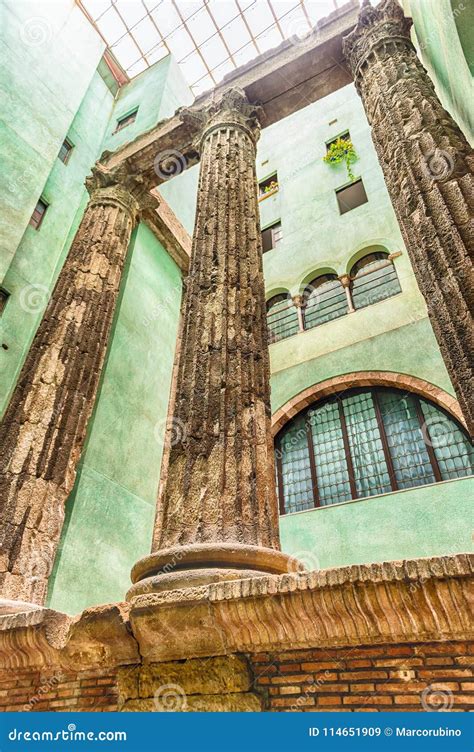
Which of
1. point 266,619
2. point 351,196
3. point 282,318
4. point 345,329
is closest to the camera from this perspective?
point 266,619

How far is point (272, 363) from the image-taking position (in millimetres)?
11945

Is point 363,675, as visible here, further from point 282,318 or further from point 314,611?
point 282,318

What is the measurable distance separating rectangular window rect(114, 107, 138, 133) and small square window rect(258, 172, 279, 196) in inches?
181

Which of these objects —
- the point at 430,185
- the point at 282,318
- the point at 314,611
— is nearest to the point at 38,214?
the point at 282,318

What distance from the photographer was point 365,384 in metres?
10.2

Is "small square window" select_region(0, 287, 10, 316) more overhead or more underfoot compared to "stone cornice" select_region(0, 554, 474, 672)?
more overhead

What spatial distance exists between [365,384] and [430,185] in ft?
21.3

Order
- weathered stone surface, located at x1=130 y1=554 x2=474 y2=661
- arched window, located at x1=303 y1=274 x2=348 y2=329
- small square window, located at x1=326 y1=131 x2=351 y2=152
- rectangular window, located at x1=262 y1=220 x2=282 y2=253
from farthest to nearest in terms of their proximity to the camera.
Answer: small square window, located at x1=326 y1=131 x2=351 y2=152 < rectangular window, located at x1=262 y1=220 x2=282 y2=253 < arched window, located at x1=303 y1=274 x2=348 y2=329 < weathered stone surface, located at x1=130 y1=554 x2=474 y2=661

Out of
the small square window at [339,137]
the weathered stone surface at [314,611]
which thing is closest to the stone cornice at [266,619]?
the weathered stone surface at [314,611]

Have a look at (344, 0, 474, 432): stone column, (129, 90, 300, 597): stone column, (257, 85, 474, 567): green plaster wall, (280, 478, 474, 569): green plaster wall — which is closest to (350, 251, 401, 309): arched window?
(257, 85, 474, 567): green plaster wall

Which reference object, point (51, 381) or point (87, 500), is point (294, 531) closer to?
point (87, 500)

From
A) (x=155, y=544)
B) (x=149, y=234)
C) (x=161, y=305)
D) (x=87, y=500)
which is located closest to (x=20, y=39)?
(x=149, y=234)

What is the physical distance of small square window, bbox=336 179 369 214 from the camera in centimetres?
1330

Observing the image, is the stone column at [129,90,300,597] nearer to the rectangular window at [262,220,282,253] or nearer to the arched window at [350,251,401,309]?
the arched window at [350,251,401,309]
